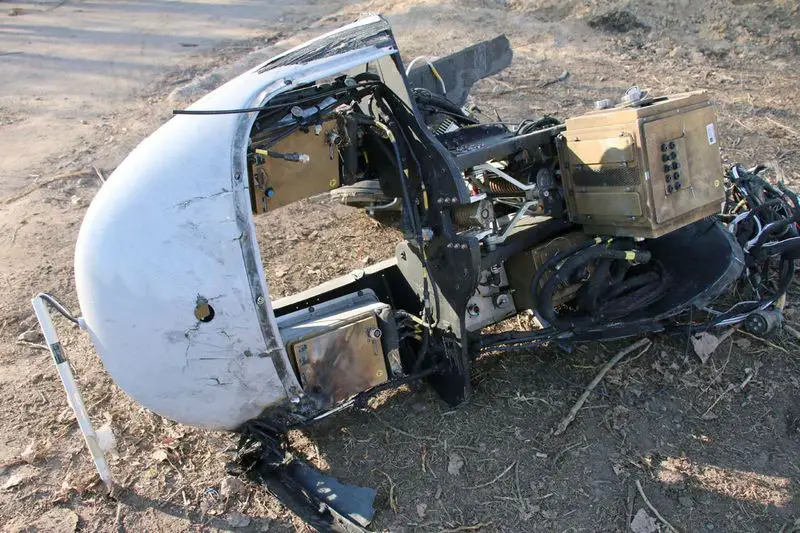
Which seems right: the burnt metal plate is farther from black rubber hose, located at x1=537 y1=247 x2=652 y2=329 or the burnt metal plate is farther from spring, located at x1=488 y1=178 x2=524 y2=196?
spring, located at x1=488 y1=178 x2=524 y2=196

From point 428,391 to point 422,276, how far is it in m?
0.76

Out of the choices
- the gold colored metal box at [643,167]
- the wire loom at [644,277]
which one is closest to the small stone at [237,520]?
the wire loom at [644,277]

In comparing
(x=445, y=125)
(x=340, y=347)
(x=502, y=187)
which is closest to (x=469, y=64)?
(x=445, y=125)

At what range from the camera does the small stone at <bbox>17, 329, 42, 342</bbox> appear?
4.78m

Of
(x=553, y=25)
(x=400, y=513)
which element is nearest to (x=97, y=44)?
(x=553, y=25)

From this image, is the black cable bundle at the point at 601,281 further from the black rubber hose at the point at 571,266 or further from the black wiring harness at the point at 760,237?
the black wiring harness at the point at 760,237

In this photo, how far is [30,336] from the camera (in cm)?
481

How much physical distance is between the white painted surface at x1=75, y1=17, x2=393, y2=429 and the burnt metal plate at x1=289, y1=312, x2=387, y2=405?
9.7 inches

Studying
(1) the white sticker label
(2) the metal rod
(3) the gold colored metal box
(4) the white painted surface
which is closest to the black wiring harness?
(3) the gold colored metal box

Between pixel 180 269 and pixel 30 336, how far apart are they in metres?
2.65

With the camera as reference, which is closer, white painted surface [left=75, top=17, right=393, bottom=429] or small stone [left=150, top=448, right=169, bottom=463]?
white painted surface [left=75, top=17, right=393, bottom=429]

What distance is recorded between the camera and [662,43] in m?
10.7

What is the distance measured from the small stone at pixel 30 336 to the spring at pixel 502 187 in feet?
11.5

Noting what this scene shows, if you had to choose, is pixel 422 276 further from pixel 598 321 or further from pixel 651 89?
pixel 651 89
